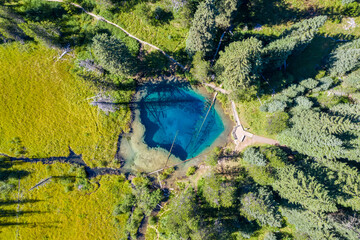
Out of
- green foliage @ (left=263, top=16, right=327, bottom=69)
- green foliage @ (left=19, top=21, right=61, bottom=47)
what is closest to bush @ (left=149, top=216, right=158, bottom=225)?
green foliage @ (left=263, top=16, right=327, bottom=69)

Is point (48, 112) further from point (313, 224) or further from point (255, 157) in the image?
point (313, 224)

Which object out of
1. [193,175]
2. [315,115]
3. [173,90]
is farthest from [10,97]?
[315,115]

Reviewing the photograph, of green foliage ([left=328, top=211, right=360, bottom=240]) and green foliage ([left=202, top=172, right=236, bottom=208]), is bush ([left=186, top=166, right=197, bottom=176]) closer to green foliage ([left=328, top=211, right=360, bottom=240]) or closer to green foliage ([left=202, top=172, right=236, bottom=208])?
green foliage ([left=202, top=172, right=236, bottom=208])

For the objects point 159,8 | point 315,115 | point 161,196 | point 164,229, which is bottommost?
point 164,229

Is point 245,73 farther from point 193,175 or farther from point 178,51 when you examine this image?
point 193,175

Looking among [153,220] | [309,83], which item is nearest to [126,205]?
[153,220]

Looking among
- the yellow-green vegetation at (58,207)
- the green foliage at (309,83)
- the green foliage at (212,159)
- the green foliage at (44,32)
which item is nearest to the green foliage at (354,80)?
the green foliage at (309,83)
